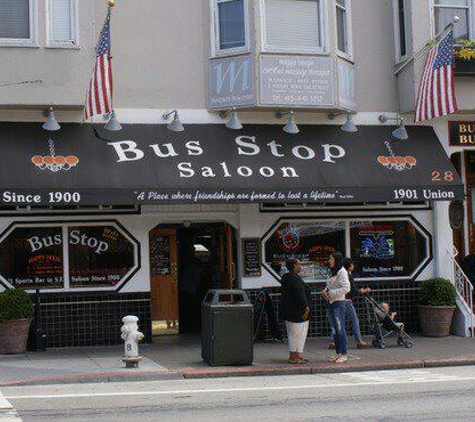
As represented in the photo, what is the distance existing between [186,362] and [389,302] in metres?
5.25

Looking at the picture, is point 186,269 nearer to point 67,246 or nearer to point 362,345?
point 67,246

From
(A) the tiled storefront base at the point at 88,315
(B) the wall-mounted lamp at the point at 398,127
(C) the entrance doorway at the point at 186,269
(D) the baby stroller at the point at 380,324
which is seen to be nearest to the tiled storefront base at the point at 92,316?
(A) the tiled storefront base at the point at 88,315

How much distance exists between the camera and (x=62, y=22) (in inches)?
607

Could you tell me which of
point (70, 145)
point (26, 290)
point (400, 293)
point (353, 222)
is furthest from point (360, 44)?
point (26, 290)

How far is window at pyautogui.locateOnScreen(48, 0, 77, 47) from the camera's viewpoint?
1528cm

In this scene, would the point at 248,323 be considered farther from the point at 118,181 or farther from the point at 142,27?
the point at 142,27

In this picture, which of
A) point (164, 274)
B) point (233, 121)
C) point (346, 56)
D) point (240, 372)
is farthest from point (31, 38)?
point (240, 372)

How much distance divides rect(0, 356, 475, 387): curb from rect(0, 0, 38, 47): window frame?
6.08 m

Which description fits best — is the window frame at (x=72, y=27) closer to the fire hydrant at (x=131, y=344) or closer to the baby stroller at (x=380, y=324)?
the fire hydrant at (x=131, y=344)

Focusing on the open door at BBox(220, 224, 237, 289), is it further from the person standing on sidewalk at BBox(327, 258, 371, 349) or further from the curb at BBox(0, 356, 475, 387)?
the curb at BBox(0, 356, 475, 387)

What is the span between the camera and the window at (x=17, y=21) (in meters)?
15.1

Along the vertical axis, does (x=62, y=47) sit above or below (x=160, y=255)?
above


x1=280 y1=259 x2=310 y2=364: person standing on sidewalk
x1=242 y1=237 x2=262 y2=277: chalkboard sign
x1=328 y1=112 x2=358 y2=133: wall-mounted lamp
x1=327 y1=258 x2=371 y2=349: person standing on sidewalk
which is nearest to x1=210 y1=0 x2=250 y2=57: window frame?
x1=328 y1=112 x2=358 y2=133: wall-mounted lamp

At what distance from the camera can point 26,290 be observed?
15.4 metres
